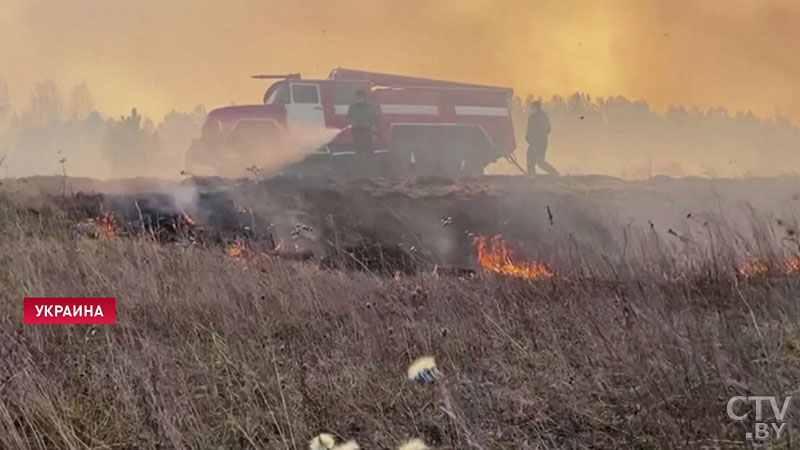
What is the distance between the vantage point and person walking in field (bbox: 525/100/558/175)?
14195 mm

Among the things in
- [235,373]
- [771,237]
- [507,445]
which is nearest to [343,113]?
[771,237]

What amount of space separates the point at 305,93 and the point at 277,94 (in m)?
0.64

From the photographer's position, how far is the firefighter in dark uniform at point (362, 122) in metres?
12.9

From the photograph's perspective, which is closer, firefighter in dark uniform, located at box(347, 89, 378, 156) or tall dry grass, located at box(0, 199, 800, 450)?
tall dry grass, located at box(0, 199, 800, 450)

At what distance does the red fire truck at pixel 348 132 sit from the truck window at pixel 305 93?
0.02 m

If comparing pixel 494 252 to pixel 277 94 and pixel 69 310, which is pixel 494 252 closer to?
pixel 69 310

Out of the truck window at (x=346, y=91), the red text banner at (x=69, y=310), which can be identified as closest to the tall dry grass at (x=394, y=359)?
the red text banner at (x=69, y=310)

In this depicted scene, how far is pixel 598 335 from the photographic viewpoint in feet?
9.82

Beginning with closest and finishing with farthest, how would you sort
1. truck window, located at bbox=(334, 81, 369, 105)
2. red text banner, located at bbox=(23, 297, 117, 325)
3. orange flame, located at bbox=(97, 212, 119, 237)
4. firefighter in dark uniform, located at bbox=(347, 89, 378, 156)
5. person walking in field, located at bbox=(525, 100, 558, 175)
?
red text banner, located at bbox=(23, 297, 117, 325)
orange flame, located at bbox=(97, 212, 119, 237)
firefighter in dark uniform, located at bbox=(347, 89, 378, 156)
truck window, located at bbox=(334, 81, 369, 105)
person walking in field, located at bbox=(525, 100, 558, 175)

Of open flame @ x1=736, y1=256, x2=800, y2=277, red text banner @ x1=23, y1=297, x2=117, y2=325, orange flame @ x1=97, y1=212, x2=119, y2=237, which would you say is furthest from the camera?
orange flame @ x1=97, y1=212, x2=119, y2=237

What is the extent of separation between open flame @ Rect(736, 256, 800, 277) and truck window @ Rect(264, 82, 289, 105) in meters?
10.4

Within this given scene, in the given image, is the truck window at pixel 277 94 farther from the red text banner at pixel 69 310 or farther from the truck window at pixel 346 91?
the red text banner at pixel 69 310

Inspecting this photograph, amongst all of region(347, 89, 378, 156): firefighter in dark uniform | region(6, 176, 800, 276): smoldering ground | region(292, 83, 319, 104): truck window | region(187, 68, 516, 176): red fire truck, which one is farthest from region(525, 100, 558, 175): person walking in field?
region(292, 83, 319, 104): truck window

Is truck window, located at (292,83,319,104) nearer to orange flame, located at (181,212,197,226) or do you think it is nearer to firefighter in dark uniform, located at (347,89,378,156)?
firefighter in dark uniform, located at (347,89,378,156)
